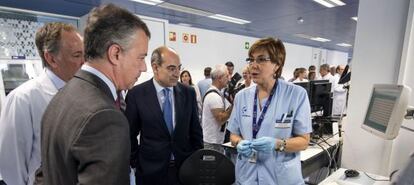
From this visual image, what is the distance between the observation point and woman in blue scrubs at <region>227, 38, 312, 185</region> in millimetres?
1243

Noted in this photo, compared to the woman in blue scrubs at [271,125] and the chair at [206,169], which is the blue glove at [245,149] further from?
the chair at [206,169]

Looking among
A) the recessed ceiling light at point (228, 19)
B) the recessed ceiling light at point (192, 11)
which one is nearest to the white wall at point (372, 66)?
the recessed ceiling light at point (192, 11)

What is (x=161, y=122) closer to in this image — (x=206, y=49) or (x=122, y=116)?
(x=122, y=116)

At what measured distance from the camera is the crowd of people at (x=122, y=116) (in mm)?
603

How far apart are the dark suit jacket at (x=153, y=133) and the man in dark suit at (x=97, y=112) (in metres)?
0.74

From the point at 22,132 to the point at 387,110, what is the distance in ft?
5.86

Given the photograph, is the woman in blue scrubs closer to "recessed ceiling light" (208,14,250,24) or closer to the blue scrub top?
the blue scrub top

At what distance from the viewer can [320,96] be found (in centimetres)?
255

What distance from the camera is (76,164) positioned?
61 centimetres

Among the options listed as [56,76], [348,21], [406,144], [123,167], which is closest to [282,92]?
[406,144]

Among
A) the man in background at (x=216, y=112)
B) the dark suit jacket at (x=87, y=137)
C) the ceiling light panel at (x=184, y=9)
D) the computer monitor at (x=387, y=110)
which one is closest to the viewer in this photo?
the dark suit jacket at (x=87, y=137)

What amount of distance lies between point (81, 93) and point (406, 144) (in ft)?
5.93

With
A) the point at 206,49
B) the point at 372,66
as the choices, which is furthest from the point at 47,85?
→ the point at 206,49

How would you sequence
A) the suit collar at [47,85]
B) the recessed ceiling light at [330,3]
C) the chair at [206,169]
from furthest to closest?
the recessed ceiling light at [330,3], the chair at [206,169], the suit collar at [47,85]
